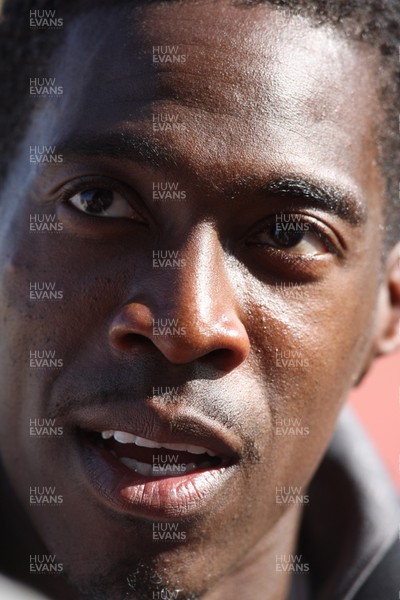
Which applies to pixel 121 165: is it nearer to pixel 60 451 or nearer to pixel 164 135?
pixel 164 135

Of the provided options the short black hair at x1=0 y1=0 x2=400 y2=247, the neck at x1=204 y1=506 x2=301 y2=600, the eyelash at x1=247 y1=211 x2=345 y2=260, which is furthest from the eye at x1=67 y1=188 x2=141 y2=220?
the neck at x1=204 y1=506 x2=301 y2=600

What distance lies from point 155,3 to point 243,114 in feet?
1.43

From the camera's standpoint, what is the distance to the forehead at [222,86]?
2.52 metres

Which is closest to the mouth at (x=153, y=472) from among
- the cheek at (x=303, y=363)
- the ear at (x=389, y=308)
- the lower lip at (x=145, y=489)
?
the lower lip at (x=145, y=489)

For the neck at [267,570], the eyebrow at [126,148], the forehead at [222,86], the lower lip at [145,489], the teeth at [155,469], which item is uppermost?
the forehead at [222,86]

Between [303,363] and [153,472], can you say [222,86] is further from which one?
[153,472]

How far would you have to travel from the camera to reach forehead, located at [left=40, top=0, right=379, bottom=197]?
252 centimetres

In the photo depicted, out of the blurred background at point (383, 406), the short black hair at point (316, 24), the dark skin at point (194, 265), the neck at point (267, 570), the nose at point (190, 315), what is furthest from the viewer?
the blurred background at point (383, 406)

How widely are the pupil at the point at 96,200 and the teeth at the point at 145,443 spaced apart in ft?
2.07

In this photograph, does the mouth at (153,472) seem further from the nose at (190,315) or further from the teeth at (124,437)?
the nose at (190,315)

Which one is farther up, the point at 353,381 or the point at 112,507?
the point at 353,381

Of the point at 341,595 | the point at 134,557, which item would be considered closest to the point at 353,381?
the point at 341,595

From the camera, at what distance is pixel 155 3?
2650mm

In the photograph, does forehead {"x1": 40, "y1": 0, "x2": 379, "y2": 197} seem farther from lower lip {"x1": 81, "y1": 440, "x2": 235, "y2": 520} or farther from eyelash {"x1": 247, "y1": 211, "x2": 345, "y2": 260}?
lower lip {"x1": 81, "y1": 440, "x2": 235, "y2": 520}
